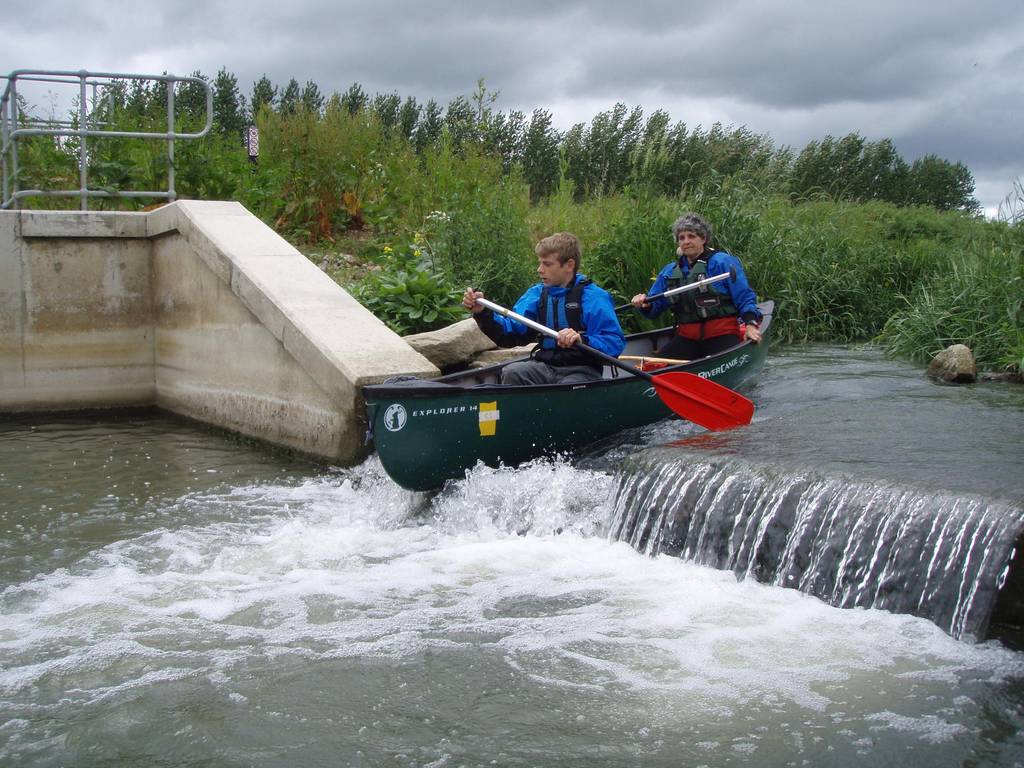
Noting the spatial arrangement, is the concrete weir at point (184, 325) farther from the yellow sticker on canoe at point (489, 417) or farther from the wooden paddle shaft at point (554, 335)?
the yellow sticker on canoe at point (489, 417)

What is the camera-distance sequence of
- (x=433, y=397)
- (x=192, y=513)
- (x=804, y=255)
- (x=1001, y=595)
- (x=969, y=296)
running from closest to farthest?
(x=1001, y=595) < (x=433, y=397) < (x=192, y=513) < (x=969, y=296) < (x=804, y=255)

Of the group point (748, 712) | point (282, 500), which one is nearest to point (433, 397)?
point (282, 500)

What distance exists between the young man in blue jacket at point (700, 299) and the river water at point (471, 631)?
1507mm

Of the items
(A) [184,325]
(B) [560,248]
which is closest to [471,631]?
(B) [560,248]

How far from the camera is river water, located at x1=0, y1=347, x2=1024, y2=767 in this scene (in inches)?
133

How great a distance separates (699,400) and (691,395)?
0.06m

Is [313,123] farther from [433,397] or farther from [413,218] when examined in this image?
[433,397]

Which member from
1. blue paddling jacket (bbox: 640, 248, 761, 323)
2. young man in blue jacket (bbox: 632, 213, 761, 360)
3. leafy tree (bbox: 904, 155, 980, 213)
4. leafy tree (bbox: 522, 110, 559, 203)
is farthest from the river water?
leafy tree (bbox: 904, 155, 980, 213)

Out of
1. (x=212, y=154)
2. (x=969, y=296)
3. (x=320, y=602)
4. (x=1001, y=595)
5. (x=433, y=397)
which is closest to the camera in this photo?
(x=1001, y=595)

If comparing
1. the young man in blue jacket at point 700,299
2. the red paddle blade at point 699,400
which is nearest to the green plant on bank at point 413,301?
the young man in blue jacket at point 700,299

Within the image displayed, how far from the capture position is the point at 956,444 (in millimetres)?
5930

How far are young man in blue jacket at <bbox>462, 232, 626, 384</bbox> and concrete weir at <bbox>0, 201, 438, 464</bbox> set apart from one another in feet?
2.05

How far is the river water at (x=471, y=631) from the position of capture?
3.39 metres

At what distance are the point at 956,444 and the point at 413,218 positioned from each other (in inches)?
284
